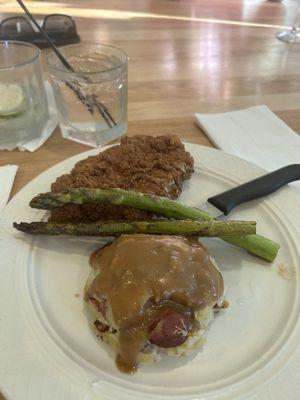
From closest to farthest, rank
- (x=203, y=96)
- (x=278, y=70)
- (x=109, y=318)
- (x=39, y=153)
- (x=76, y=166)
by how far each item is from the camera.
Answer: (x=109, y=318) < (x=76, y=166) < (x=39, y=153) < (x=203, y=96) < (x=278, y=70)

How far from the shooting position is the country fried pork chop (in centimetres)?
149

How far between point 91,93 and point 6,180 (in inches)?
23.4

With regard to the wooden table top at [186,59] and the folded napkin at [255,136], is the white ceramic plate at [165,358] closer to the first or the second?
the folded napkin at [255,136]

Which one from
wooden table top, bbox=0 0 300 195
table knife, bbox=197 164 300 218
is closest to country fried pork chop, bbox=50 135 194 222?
table knife, bbox=197 164 300 218

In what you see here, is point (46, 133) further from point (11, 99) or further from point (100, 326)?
point (100, 326)

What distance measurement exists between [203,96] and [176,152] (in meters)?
0.96

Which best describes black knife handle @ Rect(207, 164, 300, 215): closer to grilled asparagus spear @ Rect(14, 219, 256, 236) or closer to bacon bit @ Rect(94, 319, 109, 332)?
grilled asparagus spear @ Rect(14, 219, 256, 236)

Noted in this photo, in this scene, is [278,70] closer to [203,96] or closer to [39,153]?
[203,96]

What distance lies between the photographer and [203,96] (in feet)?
8.30

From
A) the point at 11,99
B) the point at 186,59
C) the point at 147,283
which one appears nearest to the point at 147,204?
the point at 147,283

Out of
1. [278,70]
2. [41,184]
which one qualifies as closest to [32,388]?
[41,184]

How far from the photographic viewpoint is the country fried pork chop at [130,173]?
149 centimetres

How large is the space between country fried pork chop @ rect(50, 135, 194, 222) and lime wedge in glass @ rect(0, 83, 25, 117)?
54 centimetres

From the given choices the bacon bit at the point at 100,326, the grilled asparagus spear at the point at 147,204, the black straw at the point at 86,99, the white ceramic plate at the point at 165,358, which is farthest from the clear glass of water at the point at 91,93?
the bacon bit at the point at 100,326
